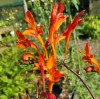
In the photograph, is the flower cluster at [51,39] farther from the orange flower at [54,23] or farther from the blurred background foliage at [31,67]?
the blurred background foliage at [31,67]

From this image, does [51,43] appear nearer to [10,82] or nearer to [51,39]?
[51,39]

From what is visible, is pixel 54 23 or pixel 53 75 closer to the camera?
pixel 53 75

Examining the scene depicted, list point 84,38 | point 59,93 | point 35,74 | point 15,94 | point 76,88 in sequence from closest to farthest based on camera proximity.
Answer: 1. point 76,88
2. point 15,94
3. point 59,93
4. point 35,74
5. point 84,38

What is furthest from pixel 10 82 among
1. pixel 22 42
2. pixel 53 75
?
pixel 53 75

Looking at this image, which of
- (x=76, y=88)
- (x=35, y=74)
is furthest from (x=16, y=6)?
(x=76, y=88)

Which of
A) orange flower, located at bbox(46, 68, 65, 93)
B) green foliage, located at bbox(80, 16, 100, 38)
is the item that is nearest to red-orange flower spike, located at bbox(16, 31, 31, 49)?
orange flower, located at bbox(46, 68, 65, 93)

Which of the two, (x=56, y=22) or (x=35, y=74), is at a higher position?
(x=56, y=22)

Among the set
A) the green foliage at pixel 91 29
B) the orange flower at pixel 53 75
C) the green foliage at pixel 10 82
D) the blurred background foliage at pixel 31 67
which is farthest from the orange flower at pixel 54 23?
the green foliage at pixel 91 29

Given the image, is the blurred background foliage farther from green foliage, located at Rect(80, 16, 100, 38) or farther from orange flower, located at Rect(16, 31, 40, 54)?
orange flower, located at Rect(16, 31, 40, 54)

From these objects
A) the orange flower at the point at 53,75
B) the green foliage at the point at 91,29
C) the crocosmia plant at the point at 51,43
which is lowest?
the green foliage at the point at 91,29

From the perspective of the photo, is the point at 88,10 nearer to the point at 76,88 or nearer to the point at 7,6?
the point at 7,6

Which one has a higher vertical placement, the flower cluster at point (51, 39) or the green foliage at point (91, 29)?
the flower cluster at point (51, 39)

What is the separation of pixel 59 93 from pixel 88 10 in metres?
4.53

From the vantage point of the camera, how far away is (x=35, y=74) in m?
4.88
